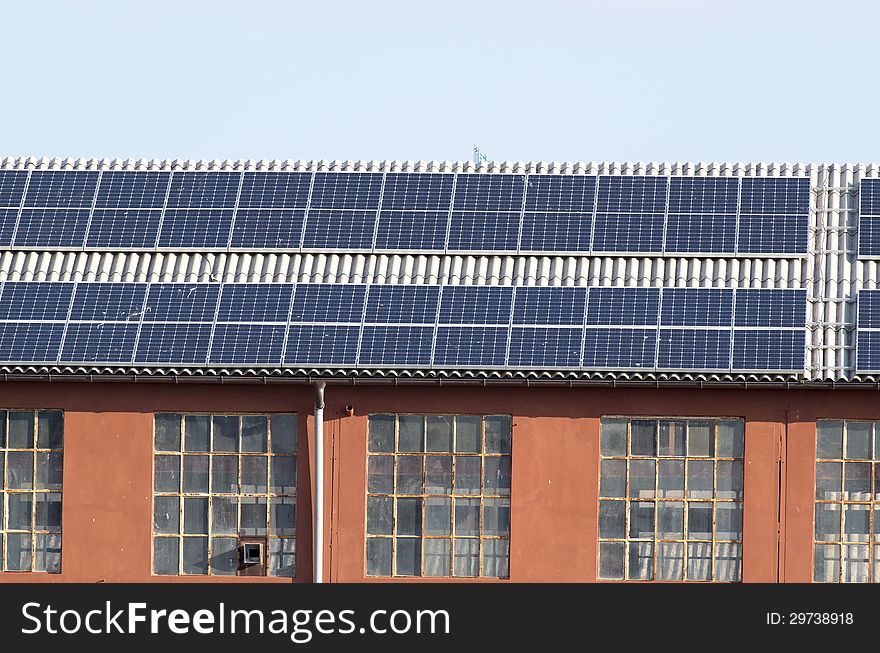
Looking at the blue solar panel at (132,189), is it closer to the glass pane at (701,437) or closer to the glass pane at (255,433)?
the glass pane at (255,433)

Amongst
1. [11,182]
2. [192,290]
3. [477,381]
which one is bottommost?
[477,381]

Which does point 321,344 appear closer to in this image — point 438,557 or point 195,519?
point 195,519

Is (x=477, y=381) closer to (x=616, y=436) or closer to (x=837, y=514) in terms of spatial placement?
(x=616, y=436)

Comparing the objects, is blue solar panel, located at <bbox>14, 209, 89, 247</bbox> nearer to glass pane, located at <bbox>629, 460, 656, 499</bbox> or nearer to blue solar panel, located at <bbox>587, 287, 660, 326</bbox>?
blue solar panel, located at <bbox>587, 287, 660, 326</bbox>

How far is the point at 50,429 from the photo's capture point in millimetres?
23406

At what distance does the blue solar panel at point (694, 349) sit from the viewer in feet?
73.4

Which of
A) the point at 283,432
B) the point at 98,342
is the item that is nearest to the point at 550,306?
the point at 283,432

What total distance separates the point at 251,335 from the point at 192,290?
68.2 inches

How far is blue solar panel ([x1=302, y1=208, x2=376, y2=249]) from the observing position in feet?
81.4

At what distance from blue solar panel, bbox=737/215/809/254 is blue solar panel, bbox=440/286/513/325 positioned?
4.15 m

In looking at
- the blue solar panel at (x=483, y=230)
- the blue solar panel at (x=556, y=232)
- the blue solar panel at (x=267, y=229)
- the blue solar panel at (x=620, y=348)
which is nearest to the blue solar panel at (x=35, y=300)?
the blue solar panel at (x=267, y=229)
